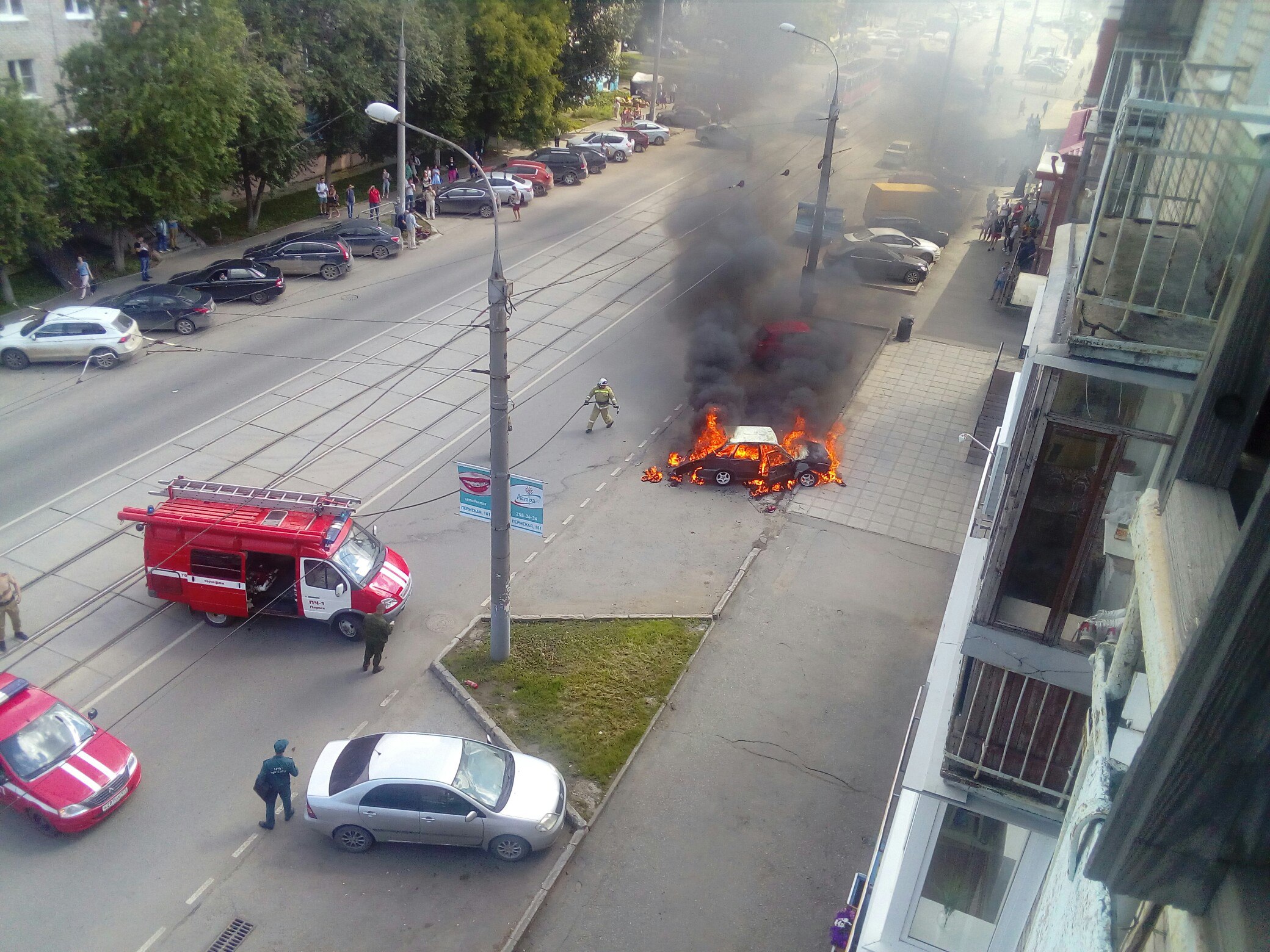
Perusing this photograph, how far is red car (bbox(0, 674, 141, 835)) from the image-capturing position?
9.98 meters

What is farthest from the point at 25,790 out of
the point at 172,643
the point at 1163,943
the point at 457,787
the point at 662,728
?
the point at 1163,943

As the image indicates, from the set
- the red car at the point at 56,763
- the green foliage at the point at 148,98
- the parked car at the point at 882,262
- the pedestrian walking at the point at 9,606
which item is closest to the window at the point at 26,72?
the green foliage at the point at 148,98

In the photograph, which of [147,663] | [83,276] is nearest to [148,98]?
[83,276]

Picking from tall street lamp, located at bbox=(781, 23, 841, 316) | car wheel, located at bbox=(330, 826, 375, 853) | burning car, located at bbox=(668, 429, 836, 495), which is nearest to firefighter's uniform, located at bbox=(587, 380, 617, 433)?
burning car, located at bbox=(668, 429, 836, 495)

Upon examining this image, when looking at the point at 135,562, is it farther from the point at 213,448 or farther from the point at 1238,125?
the point at 1238,125

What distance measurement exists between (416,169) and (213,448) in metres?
22.9

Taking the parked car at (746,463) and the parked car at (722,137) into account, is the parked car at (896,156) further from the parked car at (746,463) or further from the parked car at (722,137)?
the parked car at (746,463)

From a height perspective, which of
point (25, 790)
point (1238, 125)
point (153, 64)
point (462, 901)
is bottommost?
point (462, 901)

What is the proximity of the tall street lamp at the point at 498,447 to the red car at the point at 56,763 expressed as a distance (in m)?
4.54

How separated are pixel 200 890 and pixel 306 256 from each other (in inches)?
795

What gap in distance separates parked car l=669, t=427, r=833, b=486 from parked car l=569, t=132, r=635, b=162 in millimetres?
28358

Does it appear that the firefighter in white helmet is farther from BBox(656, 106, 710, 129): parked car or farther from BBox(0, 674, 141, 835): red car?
BBox(656, 106, 710, 129): parked car

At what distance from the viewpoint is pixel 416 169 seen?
3709 centimetres

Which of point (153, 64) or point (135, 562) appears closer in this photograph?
point (135, 562)
